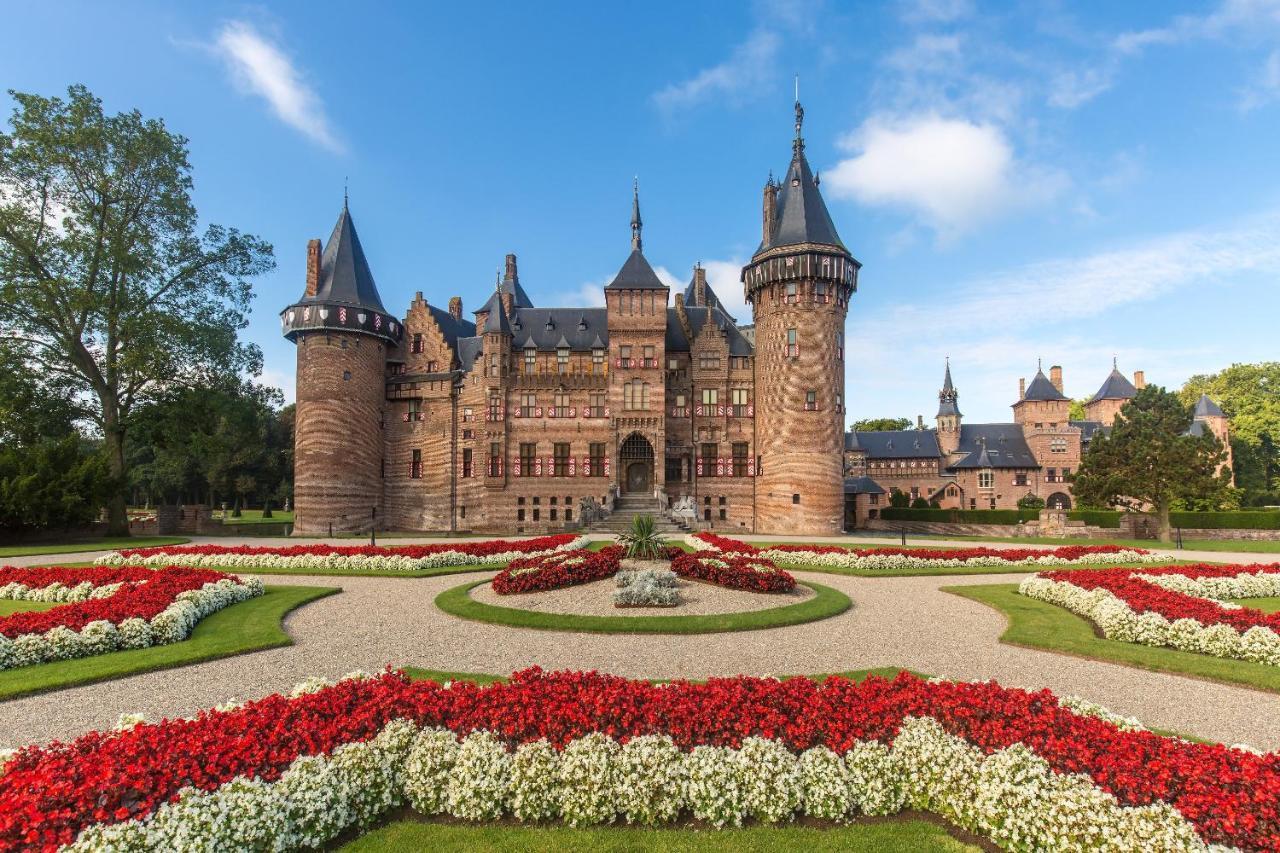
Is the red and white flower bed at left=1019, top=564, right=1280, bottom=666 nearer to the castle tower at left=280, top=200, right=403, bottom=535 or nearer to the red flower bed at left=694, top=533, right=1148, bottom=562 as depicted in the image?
the red flower bed at left=694, top=533, right=1148, bottom=562

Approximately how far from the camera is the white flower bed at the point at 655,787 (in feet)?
16.3

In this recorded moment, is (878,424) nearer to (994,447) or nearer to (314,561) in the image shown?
(994,447)

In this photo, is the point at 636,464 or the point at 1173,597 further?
the point at 636,464

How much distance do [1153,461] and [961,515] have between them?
47.8ft

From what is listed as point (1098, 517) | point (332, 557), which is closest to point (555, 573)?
point (332, 557)

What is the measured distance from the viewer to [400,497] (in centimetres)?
4484

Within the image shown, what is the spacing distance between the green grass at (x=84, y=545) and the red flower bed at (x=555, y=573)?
20483mm

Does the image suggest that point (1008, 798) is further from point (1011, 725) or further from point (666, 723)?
point (666, 723)

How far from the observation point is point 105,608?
458 inches

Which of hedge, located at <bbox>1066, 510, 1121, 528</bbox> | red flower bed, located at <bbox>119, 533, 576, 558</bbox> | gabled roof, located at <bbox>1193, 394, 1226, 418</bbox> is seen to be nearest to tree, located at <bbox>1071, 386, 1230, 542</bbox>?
hedge, located at <bbox>1066, 510, 1121, 528</bbox>

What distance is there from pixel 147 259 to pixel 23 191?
5.31m

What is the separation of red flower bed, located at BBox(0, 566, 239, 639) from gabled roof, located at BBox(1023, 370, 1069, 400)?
71655mm

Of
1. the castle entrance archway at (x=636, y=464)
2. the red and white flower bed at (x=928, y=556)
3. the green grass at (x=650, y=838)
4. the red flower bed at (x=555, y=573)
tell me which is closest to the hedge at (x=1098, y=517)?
the red and white flower bed at (x=928, y=556)

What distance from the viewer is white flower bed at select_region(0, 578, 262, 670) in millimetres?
9953
